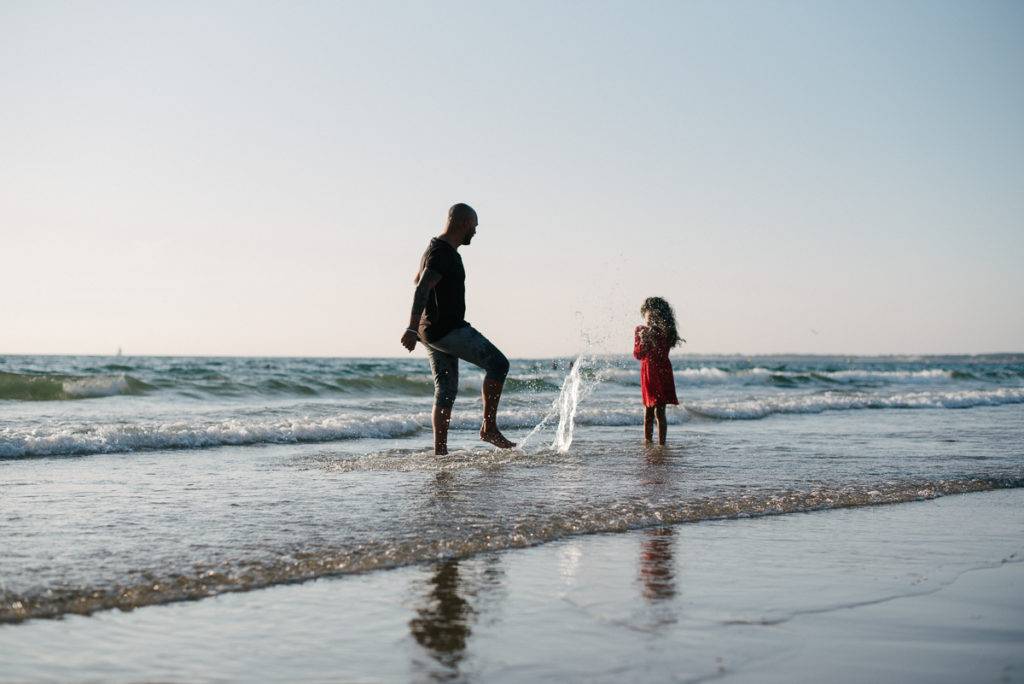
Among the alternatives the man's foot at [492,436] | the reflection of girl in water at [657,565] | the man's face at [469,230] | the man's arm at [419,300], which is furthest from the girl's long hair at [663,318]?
the reflection of girl in water at [657,565]

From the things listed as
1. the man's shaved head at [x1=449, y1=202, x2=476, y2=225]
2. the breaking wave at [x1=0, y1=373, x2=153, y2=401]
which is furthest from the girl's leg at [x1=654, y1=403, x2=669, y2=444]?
the breaking wave at [x1=0, y1=373, x2=153, y2=401]

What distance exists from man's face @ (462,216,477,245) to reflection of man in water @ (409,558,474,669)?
4282mm

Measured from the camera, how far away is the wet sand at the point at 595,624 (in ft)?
7.91

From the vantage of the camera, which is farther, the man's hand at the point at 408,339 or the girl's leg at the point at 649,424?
the girl's leg at the point at 649,424

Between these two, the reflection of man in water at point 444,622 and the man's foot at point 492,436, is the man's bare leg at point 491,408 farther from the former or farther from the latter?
the reflection of man in water at point 444,622

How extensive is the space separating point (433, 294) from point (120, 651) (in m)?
4.90

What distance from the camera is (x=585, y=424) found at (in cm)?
1262

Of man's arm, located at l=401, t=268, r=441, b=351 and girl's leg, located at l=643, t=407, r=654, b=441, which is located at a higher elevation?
man's arm, located at l=401, t=268, r=441, b=351

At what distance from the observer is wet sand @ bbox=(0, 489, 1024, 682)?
7.91ft

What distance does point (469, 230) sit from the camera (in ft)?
24.3

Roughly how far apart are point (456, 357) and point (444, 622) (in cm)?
468

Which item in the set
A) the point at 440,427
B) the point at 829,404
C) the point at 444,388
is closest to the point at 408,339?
the point at 444,388

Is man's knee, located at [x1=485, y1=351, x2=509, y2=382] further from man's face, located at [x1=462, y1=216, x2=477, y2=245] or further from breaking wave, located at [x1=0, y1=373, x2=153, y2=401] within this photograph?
breaking wave, located at [x1=0, y1=373, x2=153, y2=401]

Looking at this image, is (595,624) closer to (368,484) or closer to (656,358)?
(368,484)
